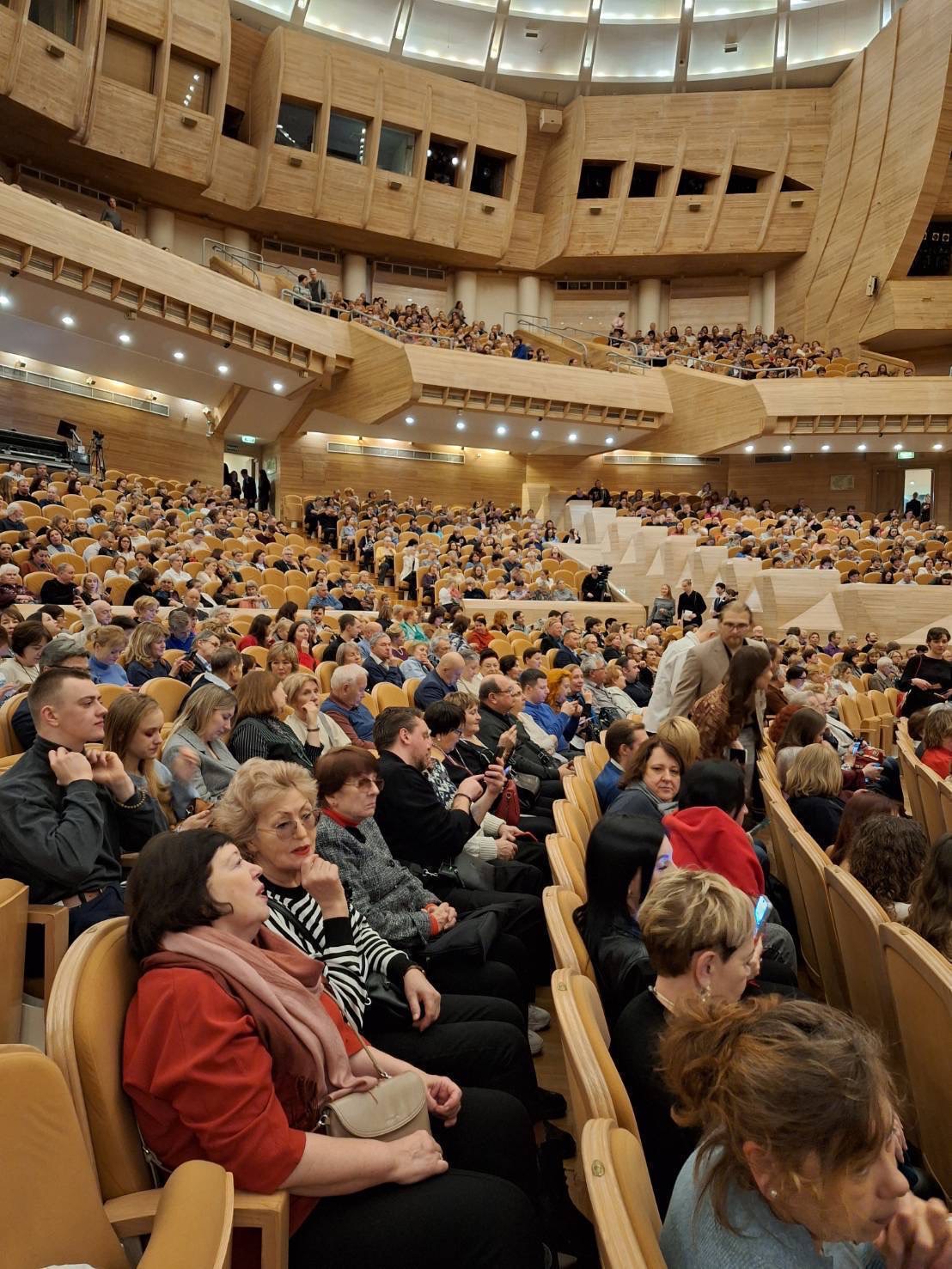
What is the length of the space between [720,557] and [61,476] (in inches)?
320

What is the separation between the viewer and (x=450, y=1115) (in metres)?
1.34

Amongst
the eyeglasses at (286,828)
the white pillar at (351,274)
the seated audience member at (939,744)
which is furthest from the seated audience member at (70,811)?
the white pillar at (351,274)

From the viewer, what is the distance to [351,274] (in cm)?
1795

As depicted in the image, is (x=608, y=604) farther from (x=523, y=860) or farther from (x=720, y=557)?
(x=523, y=860)

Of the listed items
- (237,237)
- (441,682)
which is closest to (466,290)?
(237,237)

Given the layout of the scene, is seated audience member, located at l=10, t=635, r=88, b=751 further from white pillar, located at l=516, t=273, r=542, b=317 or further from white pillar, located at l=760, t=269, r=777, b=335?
white pillar, located at l=760, t=269, r=777, b=335

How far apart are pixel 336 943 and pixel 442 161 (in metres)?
18.8

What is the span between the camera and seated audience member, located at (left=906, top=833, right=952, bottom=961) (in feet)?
5.34

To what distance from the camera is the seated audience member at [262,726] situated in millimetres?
2688

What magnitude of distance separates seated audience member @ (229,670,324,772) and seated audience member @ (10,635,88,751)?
48 centimetres

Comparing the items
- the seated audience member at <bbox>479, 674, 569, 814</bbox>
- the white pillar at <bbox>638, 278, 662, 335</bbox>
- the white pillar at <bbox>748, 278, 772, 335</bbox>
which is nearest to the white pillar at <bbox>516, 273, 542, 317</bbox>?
the white pillar at <bbox>638, 278, 662, 335</bbox>

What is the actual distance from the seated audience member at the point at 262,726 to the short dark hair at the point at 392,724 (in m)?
0.40

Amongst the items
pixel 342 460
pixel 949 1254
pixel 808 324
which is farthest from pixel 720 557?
pixel 949 1254

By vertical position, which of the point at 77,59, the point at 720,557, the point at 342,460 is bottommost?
the point at 720,557
